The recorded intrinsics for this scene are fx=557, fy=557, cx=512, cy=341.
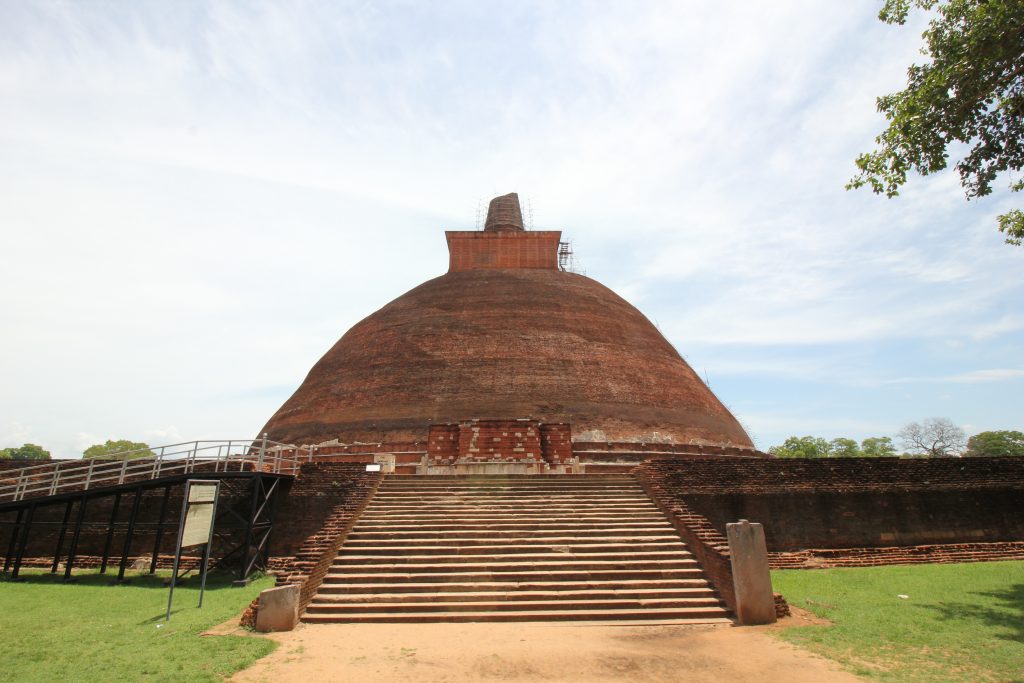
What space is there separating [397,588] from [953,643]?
597 cm

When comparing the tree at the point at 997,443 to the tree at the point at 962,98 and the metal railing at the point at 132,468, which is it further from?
the metal railing at the point at 132,468

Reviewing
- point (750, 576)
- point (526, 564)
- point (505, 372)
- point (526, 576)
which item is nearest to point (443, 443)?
point (505, 372)

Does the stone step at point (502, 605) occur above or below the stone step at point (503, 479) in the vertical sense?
below

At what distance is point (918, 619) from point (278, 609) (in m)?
7.10

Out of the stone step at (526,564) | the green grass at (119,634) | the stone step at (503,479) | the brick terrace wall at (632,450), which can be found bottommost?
the green grass at (119,634)

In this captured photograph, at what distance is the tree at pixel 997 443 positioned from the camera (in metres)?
40.4

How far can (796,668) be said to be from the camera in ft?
15.6

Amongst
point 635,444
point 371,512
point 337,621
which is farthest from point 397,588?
point 635,444

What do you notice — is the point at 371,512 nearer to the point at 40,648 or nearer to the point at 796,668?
the point at 40,648

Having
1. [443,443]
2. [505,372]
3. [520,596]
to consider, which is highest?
[505,372]

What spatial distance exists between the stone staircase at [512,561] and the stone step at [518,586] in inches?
0.5

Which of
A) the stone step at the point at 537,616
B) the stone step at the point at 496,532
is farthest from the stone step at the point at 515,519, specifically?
the stone step at the point at 537,616

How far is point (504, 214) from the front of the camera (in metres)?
26.9

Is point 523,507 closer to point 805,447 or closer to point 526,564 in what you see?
point 526,564
